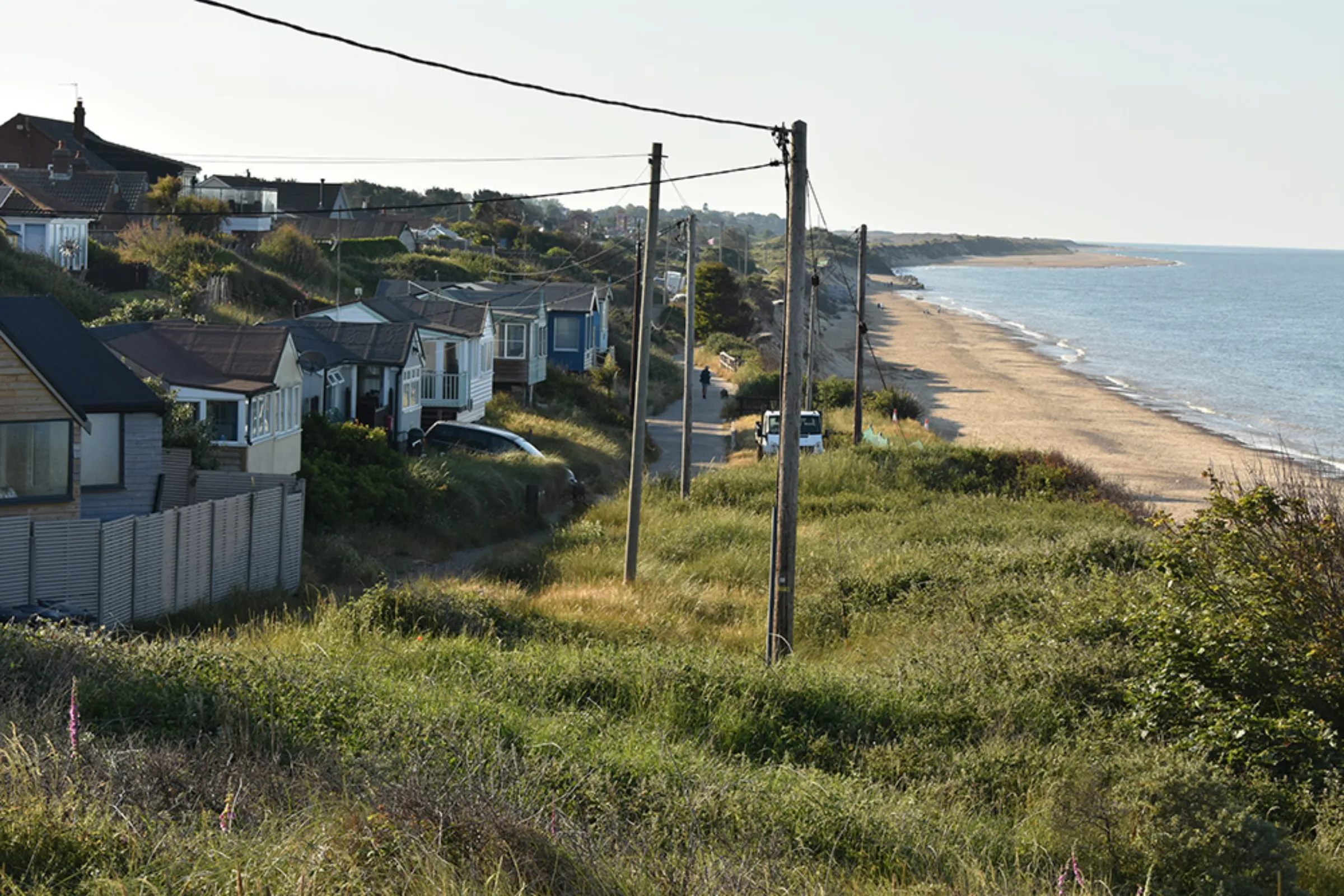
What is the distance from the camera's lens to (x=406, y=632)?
15.1 meters

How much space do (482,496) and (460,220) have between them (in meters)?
110

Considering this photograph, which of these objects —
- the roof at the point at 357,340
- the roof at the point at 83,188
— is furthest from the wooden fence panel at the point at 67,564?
the roof at the point at 83,188

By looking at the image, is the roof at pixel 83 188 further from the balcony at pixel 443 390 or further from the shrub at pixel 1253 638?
the shrub at pixel 1253 638

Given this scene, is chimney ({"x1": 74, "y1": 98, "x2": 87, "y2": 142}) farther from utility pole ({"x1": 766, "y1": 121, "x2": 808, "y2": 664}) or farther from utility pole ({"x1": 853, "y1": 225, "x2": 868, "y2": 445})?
utility pole ({"x1": 766, "y1": 121, "x2": 808, "y2": 664})

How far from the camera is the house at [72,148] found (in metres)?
70.6

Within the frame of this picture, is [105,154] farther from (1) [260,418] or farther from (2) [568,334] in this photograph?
(1) [260,418]

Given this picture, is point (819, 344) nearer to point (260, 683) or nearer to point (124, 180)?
point (124, 180)

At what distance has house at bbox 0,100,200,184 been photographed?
70.6 metres

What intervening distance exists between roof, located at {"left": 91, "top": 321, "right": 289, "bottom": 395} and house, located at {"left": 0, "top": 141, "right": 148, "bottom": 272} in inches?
502

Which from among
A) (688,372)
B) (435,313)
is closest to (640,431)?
(688,372)

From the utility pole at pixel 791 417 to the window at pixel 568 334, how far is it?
38252 millimetres

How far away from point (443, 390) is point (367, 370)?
4492 mm


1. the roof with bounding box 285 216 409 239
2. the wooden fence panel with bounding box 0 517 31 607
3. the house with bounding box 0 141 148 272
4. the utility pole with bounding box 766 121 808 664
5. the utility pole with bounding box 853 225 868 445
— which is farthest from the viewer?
the roof with bounding box 285 216 409 239

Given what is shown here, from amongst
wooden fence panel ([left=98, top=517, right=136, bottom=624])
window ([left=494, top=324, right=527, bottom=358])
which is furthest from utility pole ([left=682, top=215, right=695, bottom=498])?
window ([left=494, top=324, right=527, bottom=358])
